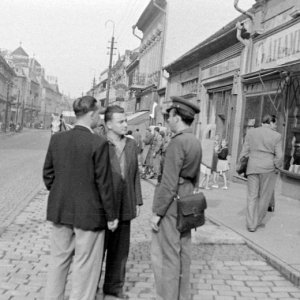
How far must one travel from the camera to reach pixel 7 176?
12.7 metres

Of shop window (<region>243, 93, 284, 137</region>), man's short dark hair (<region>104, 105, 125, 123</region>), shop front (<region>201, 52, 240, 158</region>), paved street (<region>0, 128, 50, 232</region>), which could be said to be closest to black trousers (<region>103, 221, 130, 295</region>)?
man's short dark hair (<region>104, 105, 125, 123</region>)

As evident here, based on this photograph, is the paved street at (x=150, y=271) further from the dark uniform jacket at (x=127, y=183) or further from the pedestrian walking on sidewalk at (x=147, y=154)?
the pedestrian walking on sidewalk at (x=147, y=154)

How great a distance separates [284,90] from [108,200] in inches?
357

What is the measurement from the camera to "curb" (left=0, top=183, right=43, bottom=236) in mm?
6684

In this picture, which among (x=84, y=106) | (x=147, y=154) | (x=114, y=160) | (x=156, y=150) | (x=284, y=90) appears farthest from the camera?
(x=147, y=154)

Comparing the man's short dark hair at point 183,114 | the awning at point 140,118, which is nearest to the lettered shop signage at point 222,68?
the man's short dark hair at point 183,114

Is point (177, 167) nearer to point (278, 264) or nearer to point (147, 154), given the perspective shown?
point (278, 264)

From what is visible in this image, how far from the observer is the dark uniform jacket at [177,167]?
11.5 ft

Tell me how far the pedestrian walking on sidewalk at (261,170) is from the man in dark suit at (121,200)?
3.12 meters

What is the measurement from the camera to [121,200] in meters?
4.00

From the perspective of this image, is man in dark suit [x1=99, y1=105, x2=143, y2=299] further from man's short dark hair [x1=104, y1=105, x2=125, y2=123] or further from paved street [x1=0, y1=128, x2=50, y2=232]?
paved street [x1=0, y1=128, x2=50, y2=232]

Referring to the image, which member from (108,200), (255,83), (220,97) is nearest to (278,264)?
(108,200)

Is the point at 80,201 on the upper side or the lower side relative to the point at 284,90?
lower

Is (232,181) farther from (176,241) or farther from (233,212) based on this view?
(176,241)
